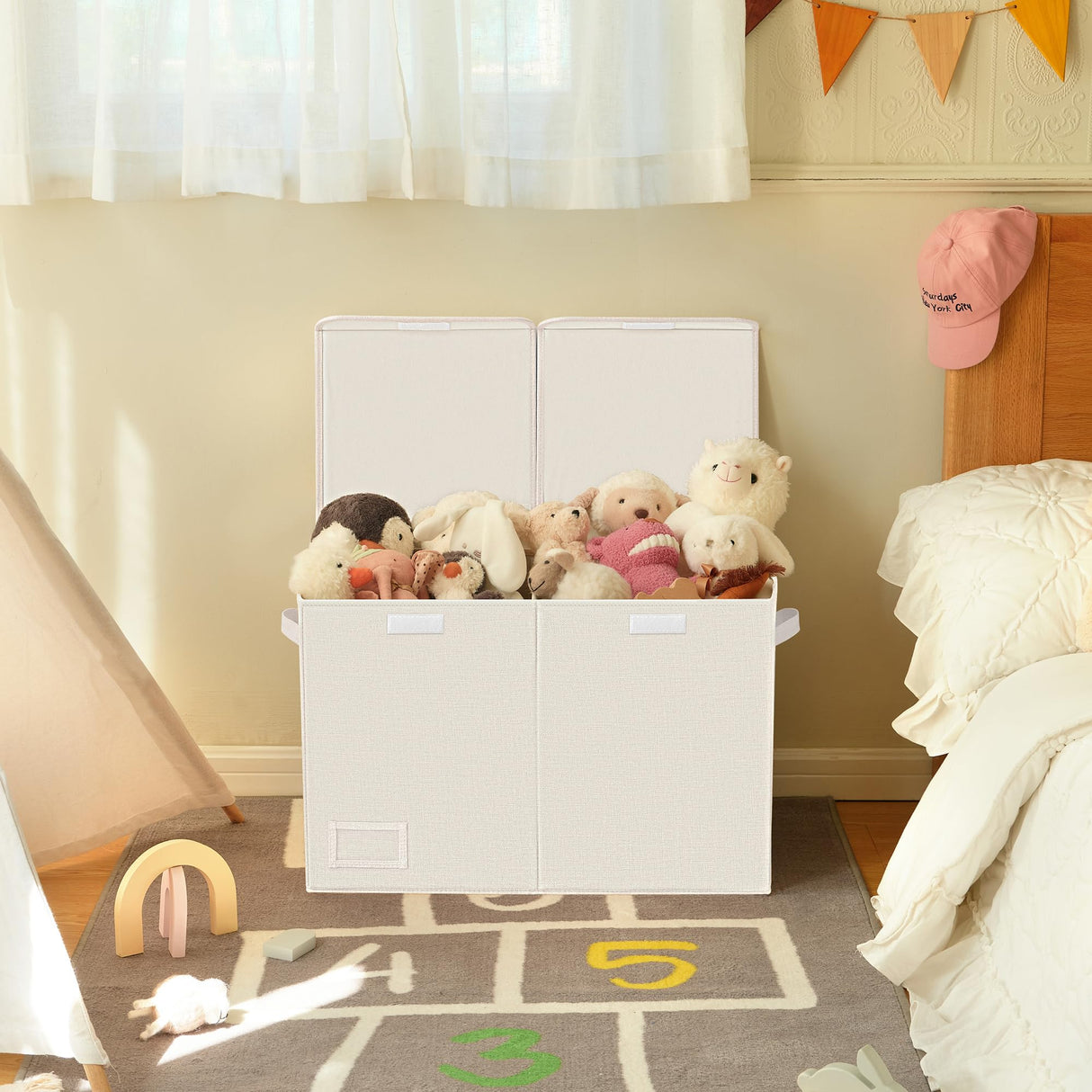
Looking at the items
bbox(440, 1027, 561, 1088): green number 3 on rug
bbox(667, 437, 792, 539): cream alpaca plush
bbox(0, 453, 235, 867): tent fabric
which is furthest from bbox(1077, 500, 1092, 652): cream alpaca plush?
bbox(0, 453, 235, 867): tent fabric

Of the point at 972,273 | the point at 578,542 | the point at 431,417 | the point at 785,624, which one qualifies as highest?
the point at 972,273

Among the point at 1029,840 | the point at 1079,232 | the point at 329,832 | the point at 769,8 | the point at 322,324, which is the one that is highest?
the point at 769,8

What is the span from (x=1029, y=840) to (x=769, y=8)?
1.43 m

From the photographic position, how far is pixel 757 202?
210cm

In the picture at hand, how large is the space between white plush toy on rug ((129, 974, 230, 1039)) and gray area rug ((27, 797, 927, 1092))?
16 mm

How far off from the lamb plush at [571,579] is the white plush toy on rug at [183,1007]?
670 mm

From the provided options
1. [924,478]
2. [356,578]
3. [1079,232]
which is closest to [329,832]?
[356,578]

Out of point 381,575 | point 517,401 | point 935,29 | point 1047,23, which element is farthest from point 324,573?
point 1047,23

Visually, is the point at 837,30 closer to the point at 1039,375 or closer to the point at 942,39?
the point at 942,39

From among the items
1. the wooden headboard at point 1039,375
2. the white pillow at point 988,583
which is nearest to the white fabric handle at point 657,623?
the white pillow at point 988,583

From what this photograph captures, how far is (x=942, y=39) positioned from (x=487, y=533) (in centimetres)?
117

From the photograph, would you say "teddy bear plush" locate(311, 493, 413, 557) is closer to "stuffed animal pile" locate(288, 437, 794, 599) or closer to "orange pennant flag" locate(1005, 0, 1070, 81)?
"stuffed animal pile" locate(288, 437, 794, 599)

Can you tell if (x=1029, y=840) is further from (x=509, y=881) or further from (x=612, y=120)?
(x=612, y=120)

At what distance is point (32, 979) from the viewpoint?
51.3 inches
